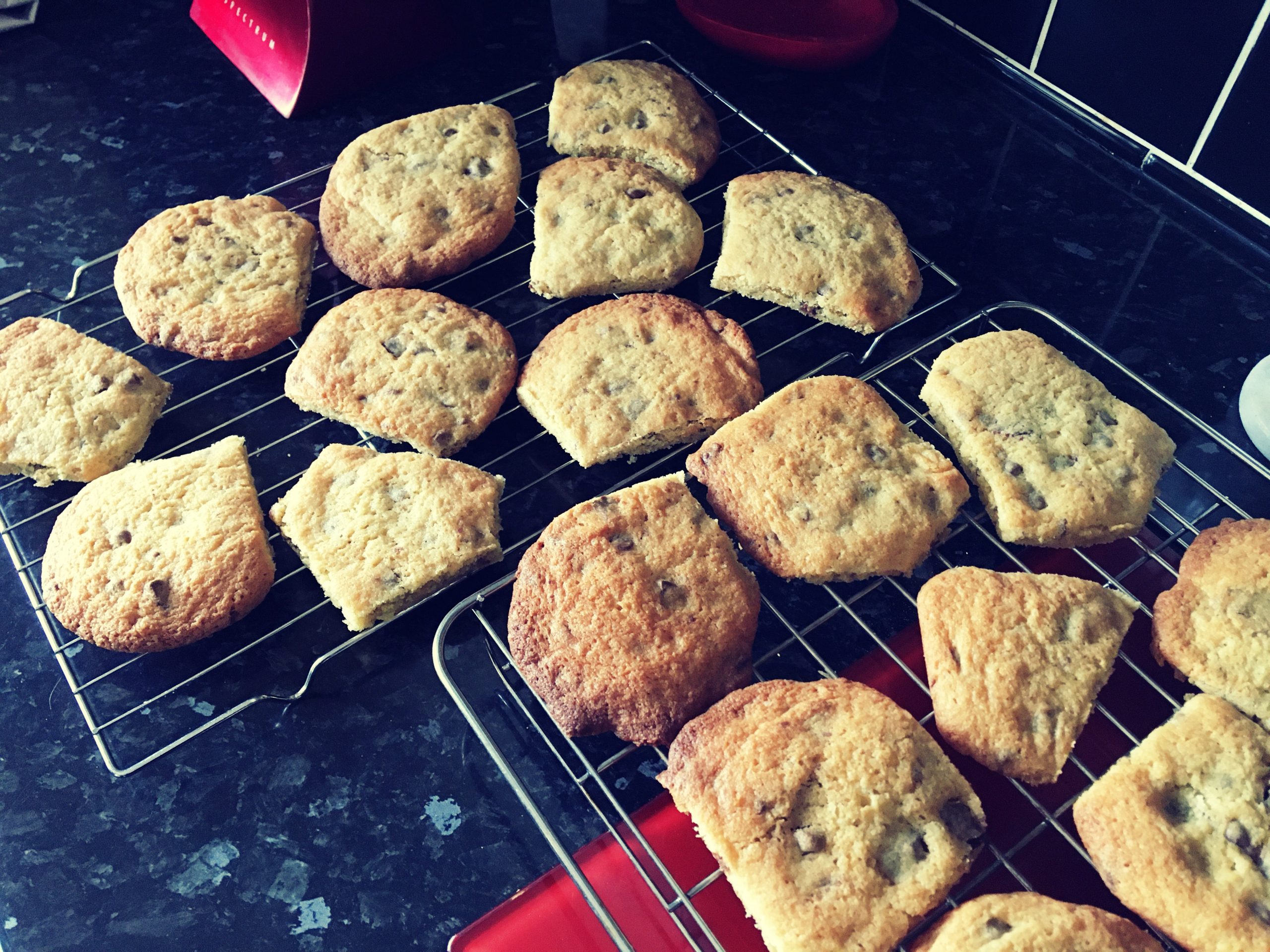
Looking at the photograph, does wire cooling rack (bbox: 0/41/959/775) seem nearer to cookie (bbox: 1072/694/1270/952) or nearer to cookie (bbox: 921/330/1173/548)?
cookie (bbox: 921/330/1173/548)

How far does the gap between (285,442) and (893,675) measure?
3.35 ft

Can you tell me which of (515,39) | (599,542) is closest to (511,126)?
(515,39)

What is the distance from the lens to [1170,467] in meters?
1.56

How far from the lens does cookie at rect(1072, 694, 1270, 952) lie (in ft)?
3.69

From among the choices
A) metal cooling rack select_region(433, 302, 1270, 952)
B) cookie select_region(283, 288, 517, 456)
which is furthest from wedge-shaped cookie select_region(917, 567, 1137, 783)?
cookie select_region(283, 288, 517, 456)

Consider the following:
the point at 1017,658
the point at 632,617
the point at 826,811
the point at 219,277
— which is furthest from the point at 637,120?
the point at 826,811

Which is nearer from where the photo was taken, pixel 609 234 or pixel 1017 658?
pixel 1017 658

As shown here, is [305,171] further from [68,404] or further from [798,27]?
[798,27]

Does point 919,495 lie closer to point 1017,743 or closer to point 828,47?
point 1017,743

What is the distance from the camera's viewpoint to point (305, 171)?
2098 mm

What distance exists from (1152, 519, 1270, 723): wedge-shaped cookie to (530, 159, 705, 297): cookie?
3.08 ft

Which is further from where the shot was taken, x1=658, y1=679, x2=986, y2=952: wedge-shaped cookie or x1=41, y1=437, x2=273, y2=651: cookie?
x1=41, y1=437, x2=273, y2=651: cookie

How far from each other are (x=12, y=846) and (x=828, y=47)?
6.70 feet

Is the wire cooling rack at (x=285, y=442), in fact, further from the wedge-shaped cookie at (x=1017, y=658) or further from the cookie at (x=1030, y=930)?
the cookie at (x=1030, y=930)
